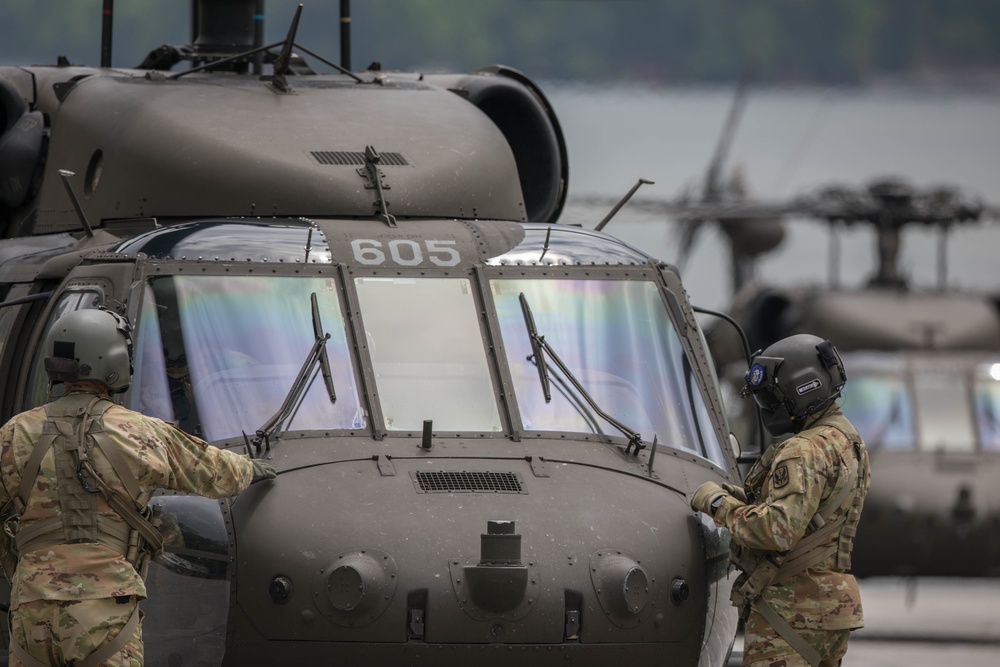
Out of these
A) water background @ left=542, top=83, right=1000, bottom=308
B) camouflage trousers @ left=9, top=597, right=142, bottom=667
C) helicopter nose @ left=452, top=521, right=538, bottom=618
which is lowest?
water background @ left=542, top=83, right=1000, bottom=308

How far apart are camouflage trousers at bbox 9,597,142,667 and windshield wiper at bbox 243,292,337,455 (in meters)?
0.82

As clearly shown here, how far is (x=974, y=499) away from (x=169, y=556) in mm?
11583

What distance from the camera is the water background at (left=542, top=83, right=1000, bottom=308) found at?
19.1 m

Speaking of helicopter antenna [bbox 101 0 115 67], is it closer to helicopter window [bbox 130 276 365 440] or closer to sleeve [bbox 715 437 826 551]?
helicopter window [bbox 130 276 365 440]

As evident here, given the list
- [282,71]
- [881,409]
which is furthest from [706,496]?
[881,409]

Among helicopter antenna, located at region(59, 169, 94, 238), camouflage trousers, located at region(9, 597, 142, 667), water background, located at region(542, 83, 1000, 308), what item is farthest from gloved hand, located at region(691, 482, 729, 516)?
water background, located at region(542, 83, 1000, 308)

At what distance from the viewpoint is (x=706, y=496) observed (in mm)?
6590

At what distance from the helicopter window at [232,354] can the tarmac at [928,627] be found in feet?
20.1

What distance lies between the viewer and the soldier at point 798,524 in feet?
21.0

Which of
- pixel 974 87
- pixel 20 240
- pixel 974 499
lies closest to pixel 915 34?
pixel 974 87

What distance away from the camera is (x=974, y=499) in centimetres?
1675

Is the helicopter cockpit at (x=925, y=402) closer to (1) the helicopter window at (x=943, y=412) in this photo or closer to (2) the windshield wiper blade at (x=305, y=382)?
(1) the helicopter window at (x=943, y=412)

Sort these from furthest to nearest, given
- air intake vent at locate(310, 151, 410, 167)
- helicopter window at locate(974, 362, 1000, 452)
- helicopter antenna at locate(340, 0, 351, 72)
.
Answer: helicopter window at locate(974, 362, 1000, 452), helicopter antenna at locate(340, 0, 351, 72), air intake vent at locate(310, 151, 410, 167)

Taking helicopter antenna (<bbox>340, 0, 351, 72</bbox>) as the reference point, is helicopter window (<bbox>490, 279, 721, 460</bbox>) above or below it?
below
